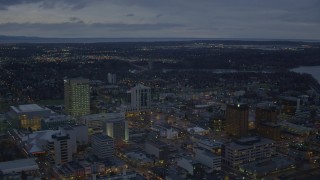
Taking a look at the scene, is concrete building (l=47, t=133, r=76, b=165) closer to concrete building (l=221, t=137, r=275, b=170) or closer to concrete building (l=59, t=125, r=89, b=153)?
concrete building (l=59, t=125, r=89, b=153)

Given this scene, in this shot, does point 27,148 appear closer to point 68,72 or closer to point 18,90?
point 18,90

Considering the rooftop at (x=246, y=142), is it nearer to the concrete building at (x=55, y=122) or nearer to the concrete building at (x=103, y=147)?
the concrete building at (x=103, y=147)

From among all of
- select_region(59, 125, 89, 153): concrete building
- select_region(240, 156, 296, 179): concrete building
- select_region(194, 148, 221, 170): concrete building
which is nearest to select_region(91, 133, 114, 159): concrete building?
select_region(59, 125, 89, 153): concrete building

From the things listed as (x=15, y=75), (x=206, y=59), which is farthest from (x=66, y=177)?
(x=206, y=59)

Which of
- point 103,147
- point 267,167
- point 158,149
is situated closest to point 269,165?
point 267,167

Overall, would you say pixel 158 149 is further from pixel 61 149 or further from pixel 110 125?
pixel 61 149

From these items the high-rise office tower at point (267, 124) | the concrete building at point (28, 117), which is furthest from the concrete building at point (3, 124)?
the high-rise office tower at point (267, 124)
